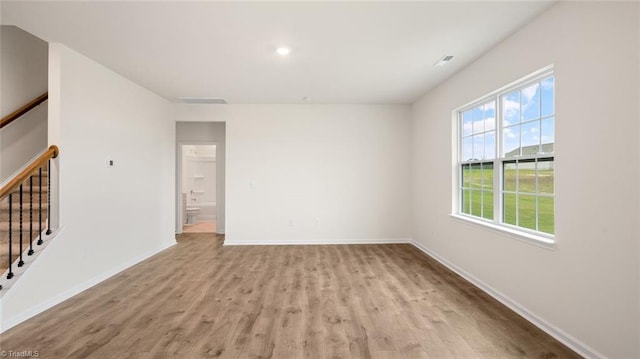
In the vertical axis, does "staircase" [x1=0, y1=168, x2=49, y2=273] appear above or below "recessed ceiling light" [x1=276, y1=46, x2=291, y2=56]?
below

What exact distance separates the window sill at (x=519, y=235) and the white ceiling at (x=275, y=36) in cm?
187

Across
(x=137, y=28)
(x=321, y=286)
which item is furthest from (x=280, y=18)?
(x=321, y=286)

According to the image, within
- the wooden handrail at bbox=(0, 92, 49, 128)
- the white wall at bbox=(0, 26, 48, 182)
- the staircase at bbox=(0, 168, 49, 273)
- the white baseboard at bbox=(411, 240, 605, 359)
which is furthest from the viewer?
the white wall at bbox=(0, 26, 48, 182)

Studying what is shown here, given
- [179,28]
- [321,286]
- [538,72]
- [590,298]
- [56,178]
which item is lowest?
[321,286]

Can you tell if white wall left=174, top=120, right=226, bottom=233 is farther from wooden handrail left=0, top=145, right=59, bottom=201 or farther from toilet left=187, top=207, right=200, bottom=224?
wooden handrail left=0, top=145, right=59, bottom=201

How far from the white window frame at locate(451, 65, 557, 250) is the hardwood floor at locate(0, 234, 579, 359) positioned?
2.39 feet

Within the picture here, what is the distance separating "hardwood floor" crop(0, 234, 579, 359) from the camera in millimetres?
2045

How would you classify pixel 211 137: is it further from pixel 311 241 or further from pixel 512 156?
pixel 512 156

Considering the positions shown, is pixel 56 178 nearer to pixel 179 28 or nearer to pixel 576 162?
pixel 179 28

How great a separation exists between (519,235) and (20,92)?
6053mm

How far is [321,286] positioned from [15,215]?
3506 mm

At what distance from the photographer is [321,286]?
325 centimetres

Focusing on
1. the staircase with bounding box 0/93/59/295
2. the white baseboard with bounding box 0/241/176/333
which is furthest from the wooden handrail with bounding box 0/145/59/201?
the white baseboard with bounding box 0/241/176/333

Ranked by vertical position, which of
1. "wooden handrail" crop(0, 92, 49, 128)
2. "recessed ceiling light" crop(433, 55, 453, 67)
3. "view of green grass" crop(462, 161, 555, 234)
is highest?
"recessed ceiling light" crop(433, 55, 453, 67)
